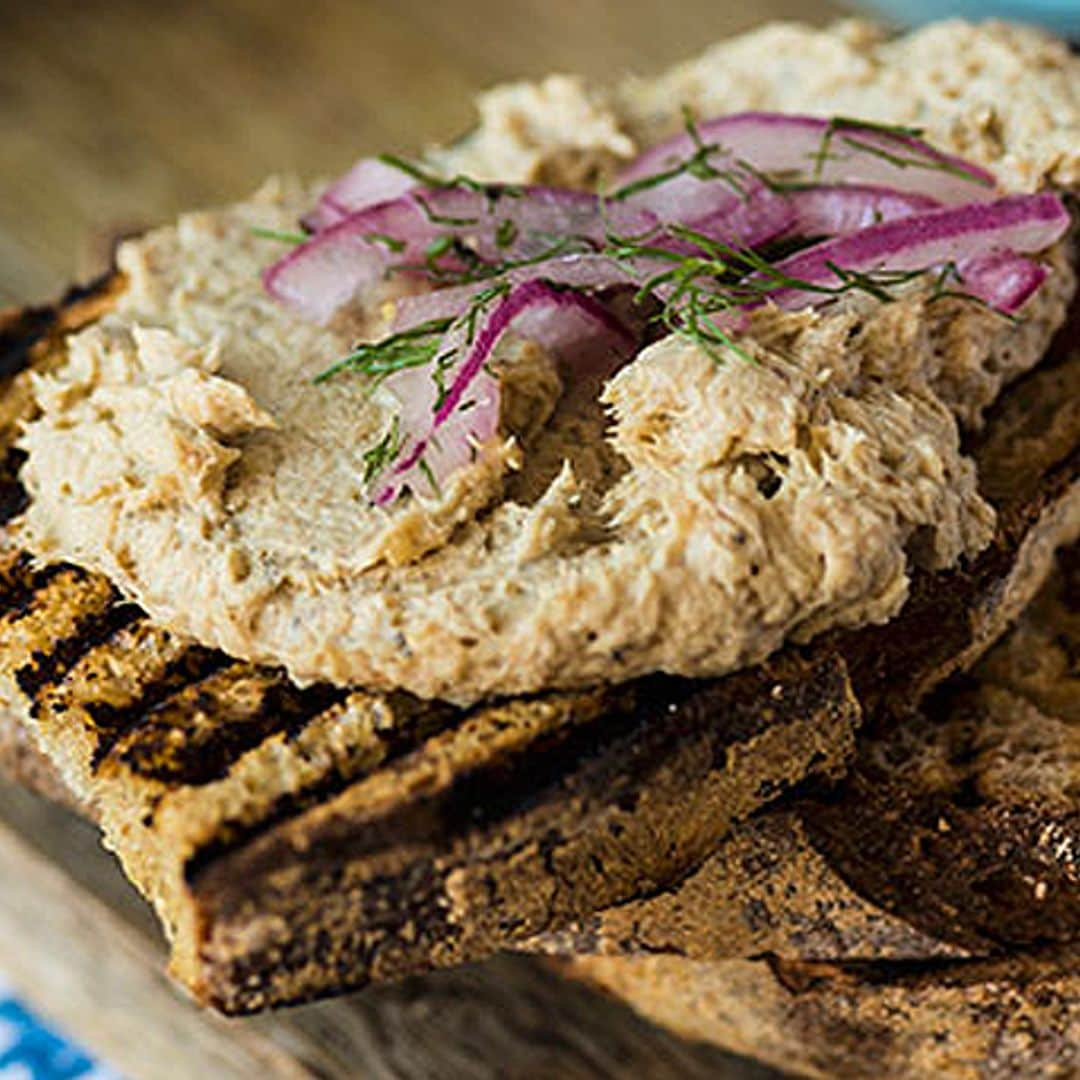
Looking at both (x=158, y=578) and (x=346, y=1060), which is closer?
(x=158, y=578)

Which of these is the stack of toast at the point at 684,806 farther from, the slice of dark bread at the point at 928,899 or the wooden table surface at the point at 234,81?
the wooden table surface at the point at 234,81

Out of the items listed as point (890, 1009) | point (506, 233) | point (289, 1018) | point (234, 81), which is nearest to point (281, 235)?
point (506, 233)

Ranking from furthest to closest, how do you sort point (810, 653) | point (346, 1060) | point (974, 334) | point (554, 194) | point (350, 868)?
point (346, 1060)
point (554, 194)
point (974, 334)
point (810, 653)
point (350, 868)

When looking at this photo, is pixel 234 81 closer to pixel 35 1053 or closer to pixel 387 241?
pixel 387 241

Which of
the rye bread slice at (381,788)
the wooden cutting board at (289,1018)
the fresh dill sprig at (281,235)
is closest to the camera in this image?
the rye bread slice at (381,788)

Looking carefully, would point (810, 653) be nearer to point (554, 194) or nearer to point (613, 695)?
point (613, 695)

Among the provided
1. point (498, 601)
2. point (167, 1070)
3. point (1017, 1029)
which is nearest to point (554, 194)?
point (498, 601)

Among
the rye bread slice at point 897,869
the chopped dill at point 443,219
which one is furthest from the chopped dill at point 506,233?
the rye bread slice at point 897,869
